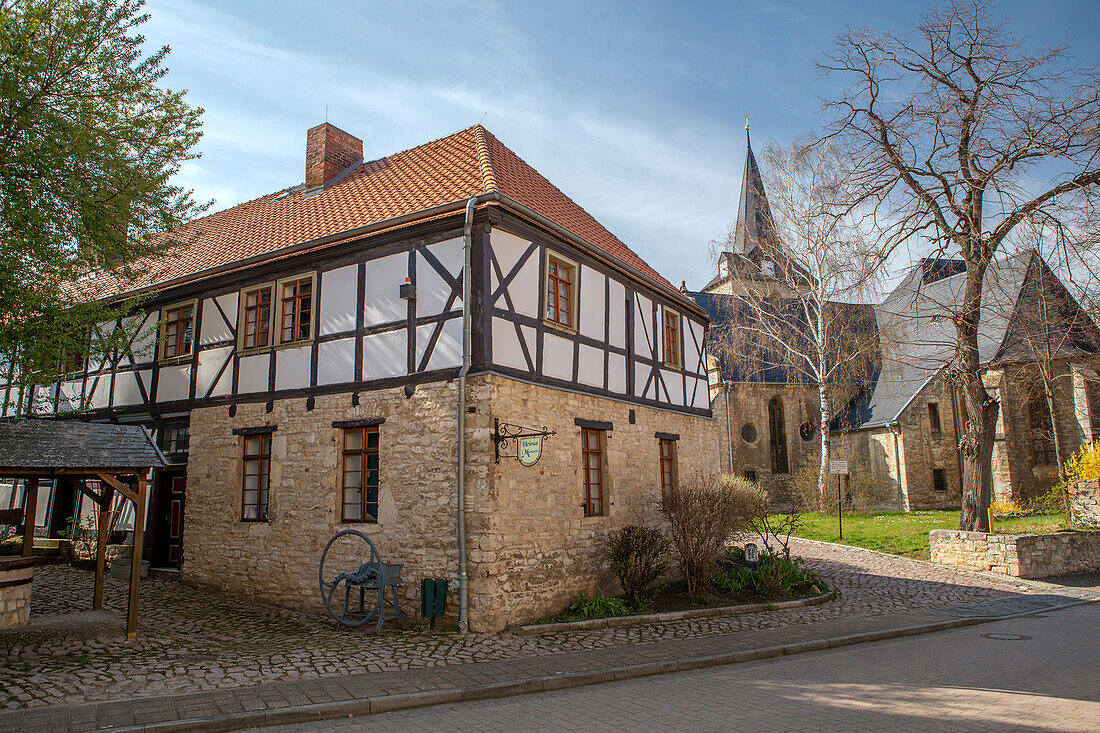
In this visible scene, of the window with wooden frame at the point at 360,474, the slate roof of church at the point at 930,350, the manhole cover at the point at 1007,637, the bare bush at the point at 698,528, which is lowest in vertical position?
the manhole cover at the point at 1007,637

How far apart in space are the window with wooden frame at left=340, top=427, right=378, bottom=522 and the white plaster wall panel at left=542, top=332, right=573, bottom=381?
2836 millimetres

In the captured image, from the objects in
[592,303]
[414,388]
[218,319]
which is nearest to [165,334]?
[218,319]

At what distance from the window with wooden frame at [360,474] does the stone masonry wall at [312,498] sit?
5.3 inches

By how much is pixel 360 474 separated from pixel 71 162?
621 centimetres

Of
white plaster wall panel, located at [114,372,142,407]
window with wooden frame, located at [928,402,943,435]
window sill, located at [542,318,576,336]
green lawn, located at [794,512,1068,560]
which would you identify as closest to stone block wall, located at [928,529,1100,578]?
green lawn, located at [794,512,1068,560]

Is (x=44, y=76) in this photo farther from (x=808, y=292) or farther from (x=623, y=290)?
(x=808, y=292)

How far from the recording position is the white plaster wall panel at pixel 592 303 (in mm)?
12109

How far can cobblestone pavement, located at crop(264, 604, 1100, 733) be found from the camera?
5.70m

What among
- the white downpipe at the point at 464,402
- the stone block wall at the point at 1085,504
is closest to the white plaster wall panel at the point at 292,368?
the white downpipe at the point at 464,402

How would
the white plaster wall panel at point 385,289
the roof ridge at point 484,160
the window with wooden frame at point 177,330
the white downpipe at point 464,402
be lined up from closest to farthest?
1. the white downpipe at point 464,402
2. the roof ridge at point 484,160
3. the white plaster wall panel at point 385,289
4. the window with wooden frame at point 177,330

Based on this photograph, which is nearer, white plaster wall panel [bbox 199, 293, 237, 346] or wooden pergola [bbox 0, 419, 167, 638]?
wooden pergola [bbox 0, 419, 167, 638]

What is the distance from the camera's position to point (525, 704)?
6.52m

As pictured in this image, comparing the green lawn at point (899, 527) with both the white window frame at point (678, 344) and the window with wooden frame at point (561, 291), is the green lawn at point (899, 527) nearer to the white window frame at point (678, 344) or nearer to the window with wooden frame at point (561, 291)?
the white window frame at point (678, 344)

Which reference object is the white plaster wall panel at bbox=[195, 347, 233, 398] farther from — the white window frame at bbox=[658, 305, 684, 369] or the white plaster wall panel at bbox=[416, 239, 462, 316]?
the white window frame at bbox=[658, 305, 684, 369]
